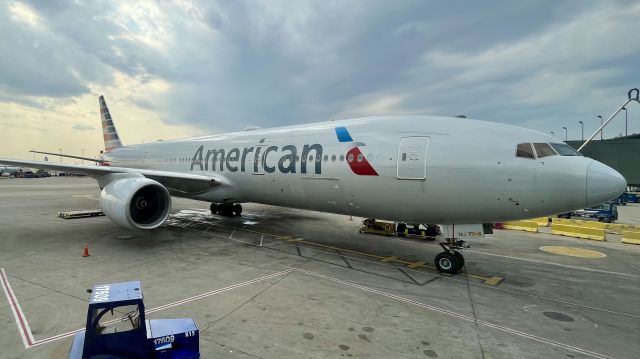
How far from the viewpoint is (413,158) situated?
336 inches

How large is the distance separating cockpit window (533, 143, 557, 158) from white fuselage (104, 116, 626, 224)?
0.14 meters

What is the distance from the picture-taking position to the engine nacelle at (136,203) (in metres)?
10.4

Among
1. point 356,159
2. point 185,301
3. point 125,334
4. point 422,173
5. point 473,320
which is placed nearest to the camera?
point 125,334

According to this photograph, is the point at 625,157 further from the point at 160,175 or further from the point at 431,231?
the point at 160,175

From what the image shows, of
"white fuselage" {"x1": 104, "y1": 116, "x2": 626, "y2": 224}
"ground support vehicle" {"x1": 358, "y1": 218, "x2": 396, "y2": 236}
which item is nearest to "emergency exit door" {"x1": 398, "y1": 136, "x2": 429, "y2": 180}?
"white fuselage" {"x1": 104, "y1": 116, "x2": 626, "y2": 224}

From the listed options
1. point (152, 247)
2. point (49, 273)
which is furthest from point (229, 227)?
point (49, 273)

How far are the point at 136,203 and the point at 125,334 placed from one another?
837 cm

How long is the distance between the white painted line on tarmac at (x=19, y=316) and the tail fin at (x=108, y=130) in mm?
20489

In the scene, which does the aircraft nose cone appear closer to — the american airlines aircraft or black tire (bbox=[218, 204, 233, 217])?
the american airlines aircraft

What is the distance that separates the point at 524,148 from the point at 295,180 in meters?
6.34

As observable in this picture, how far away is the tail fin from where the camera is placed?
84.7ft

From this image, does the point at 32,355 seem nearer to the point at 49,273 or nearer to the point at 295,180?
the point at 49,273

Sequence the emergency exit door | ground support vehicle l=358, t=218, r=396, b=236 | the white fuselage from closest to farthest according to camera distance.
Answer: the white fuselage < the emergency exit door < ground support vehicle l=358, t=218, r=396, b=236

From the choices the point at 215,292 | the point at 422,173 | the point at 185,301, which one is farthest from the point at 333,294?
the point at 422,173
